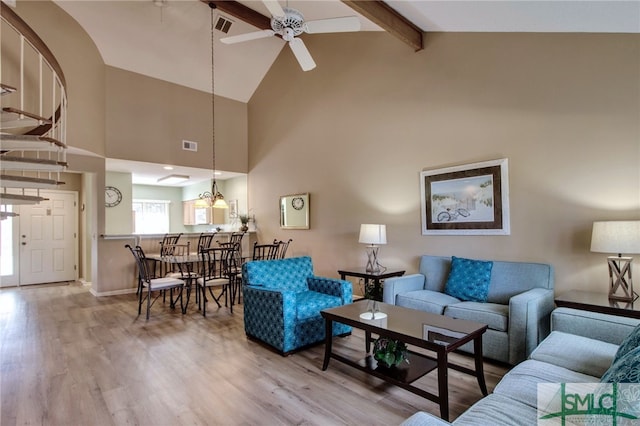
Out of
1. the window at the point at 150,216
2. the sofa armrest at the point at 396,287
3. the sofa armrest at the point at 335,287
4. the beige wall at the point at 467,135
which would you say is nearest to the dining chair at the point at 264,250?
the beige wall at the point at 467,135

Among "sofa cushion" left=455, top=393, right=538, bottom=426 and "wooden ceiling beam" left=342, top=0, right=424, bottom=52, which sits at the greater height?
"wooden ceiling beam" left=342, top=0, right=424, bottom=52

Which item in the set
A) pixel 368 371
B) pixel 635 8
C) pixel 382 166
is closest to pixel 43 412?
pixel 368 371

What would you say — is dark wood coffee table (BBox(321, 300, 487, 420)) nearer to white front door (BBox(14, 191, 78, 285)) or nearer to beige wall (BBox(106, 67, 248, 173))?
beige wall (BBox(106, 67, 248, 173))

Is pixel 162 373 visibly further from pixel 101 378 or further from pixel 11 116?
pixel 11 116

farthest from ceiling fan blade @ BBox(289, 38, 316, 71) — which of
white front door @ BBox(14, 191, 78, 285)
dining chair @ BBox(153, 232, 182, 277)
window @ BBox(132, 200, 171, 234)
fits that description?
window @ BBox(132, 200, 171, 234)

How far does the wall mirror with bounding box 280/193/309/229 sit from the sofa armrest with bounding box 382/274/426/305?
8.88 feet

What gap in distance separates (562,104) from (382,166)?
2254mm

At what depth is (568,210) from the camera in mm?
3230

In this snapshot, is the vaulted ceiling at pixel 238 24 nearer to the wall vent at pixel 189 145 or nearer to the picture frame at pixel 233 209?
the wall vent at pixel 189 145

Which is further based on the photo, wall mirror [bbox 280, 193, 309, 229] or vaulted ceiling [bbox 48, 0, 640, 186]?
wall mirror [bbox 280, 193, 309, 229]

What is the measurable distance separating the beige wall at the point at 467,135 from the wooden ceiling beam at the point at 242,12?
0.94 m

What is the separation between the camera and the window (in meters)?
9.79

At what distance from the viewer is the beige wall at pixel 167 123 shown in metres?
6.10

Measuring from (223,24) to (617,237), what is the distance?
6.25 meters
